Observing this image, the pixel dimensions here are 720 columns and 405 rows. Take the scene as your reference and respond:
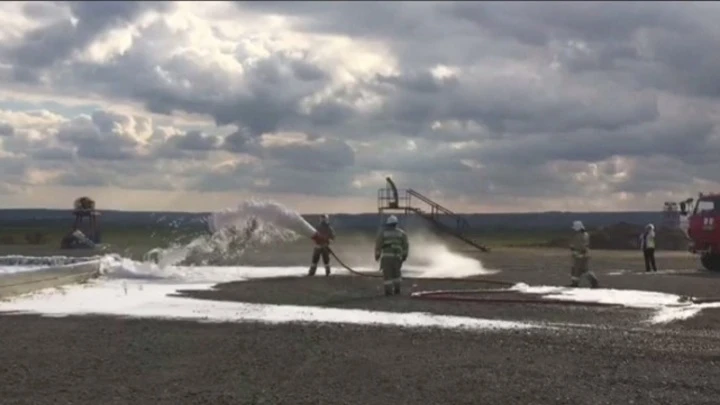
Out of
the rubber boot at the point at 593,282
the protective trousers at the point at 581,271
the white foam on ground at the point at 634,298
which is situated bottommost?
the white foam on ground at the point at 634,298

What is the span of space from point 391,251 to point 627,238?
5059 centimetres

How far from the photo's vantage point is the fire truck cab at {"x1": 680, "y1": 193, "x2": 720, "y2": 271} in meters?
36.3

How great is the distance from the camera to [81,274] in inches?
1084

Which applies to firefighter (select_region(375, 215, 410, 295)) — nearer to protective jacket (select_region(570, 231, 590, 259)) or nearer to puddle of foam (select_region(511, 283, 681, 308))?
puddle of foam (select_region(511, 283, 681, 308))

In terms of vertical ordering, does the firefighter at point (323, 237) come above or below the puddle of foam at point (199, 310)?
above

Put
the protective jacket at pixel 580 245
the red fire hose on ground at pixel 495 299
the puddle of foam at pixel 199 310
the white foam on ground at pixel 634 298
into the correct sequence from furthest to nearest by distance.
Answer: the protective jacket at pixel 580 245 → the red fire hose on ground at pixel 495 299 → the white foam on ground at pixel 634 298 → the puddle of foam at pixel 199 310

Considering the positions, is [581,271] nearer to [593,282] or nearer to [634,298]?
[593,282]

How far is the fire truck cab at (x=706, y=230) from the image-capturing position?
3631 centimetres

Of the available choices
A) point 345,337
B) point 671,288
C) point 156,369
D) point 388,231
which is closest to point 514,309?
point 388,231

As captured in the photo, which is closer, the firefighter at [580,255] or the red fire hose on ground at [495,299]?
the red fire hose on ground at [495,299]

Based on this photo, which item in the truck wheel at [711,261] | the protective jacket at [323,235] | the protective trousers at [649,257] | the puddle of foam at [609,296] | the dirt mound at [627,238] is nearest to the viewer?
the puddle of foam at [609,296]

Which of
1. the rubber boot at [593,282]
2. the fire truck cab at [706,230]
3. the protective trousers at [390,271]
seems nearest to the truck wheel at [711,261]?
the fire truck cab at [706,230]

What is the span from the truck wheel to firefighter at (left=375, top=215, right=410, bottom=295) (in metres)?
17.0

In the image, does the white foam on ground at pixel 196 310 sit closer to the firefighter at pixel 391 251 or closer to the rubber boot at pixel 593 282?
the firefighter at pixel 391 251
